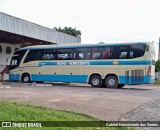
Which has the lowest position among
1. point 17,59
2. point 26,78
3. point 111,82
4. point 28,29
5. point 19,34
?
point 111,82

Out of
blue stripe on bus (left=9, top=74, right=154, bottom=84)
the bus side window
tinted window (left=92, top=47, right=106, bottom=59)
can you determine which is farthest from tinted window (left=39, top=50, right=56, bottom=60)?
the bus side window

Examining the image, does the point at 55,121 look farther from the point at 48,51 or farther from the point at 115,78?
the point at 48,51

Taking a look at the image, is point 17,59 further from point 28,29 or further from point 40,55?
point 28,29

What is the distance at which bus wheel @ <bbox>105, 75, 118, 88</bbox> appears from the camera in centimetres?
2111

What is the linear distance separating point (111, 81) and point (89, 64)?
6.32ft

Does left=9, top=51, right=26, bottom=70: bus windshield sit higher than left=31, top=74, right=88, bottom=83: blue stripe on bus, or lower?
higher

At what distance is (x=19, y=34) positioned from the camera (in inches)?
1041

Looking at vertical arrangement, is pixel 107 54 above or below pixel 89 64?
above

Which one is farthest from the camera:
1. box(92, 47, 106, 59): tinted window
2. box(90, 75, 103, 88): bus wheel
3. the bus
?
box(90, 75, 103, 88): bus wheel

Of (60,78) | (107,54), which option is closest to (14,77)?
(60,78)

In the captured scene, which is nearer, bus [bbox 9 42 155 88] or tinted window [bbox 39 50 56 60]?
bus [bbox 9 42 155 88]

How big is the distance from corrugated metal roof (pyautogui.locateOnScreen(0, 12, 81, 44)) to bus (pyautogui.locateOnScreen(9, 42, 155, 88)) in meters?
2.23

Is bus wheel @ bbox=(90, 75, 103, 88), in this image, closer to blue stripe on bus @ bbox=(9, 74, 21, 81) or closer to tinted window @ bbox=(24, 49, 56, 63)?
tinted window @ bbox=(24, 49, 56, 63)

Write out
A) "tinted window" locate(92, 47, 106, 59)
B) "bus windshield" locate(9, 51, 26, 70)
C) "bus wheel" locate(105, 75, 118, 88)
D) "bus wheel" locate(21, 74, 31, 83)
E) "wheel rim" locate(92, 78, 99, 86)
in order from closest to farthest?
"bus wheel" locate(105, 75, 118, 88) → "tinted window" locate(92, 47, 106, 59) → "wheel rim" locate(92, 78, 99, 86) → "bus wheel" locate(21, 74, 31, 83) → "bus windshield" locate(9, 51, 26, 70)
